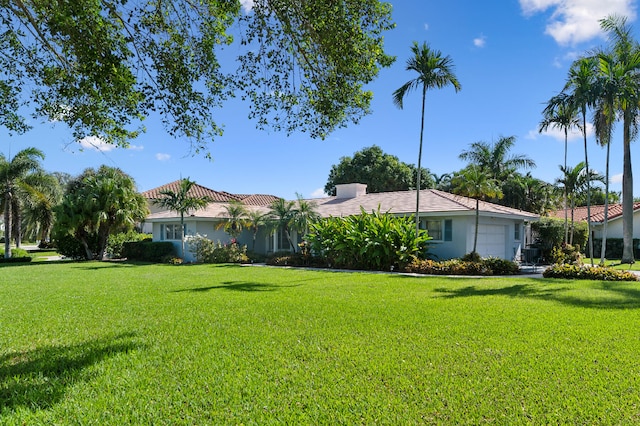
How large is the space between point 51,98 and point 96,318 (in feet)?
14.1

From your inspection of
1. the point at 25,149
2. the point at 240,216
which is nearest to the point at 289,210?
the point at 240,216

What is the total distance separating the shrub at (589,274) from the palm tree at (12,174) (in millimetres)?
29849

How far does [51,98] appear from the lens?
779 cm

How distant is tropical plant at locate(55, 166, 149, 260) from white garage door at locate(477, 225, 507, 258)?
68.1ft

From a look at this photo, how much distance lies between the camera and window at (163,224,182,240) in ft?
89.8

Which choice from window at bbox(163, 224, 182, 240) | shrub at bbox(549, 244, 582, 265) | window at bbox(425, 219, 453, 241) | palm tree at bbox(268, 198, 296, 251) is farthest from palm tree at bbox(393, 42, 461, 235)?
window at bbox(163, 224, 182, 240)

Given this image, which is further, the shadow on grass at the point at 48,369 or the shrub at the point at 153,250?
the shrub at the point at 153,250

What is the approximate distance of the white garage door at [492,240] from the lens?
21109mm

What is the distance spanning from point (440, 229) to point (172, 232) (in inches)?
679

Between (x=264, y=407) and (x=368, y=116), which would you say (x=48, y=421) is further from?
(x=368, y=116)

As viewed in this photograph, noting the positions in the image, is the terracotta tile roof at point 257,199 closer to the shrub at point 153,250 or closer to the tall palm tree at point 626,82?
the shrub at point 153,250

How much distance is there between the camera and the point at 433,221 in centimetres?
2139

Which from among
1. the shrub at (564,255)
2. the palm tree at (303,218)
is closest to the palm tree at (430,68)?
the palm tree at (303,218)

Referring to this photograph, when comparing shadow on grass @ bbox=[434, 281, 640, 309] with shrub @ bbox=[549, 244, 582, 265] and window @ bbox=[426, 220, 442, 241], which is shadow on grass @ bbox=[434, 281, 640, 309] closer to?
window @ bbox=[426, 220, 442, 241]
